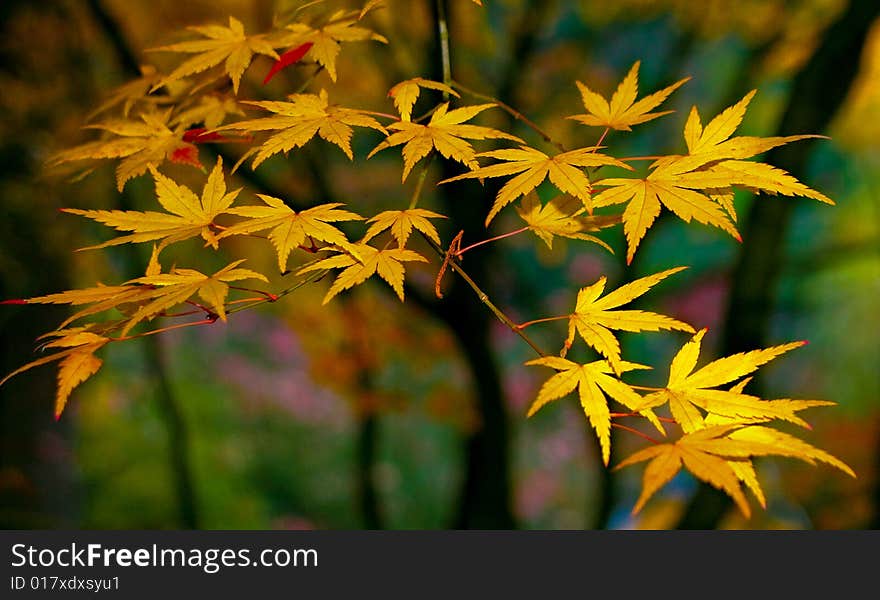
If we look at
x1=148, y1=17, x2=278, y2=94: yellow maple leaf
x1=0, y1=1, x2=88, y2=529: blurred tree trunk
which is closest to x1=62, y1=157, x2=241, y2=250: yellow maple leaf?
x1=148, y1=17, x2=278, y2=94: yellow maple leaf

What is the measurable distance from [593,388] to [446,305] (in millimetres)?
1669

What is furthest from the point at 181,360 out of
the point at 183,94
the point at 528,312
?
the point at 183,94

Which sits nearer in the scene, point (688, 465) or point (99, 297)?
point (688, 465)

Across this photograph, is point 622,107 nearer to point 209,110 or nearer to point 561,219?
point 561,219

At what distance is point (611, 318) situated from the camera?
2.39 feet

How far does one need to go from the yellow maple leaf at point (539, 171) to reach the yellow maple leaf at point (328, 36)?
245 mm

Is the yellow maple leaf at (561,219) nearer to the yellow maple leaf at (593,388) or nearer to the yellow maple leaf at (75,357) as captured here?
the yellow maple leaf at (593,388)

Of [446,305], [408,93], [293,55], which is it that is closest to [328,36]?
[293,55]

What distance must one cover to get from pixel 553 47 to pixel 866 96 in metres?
1.34

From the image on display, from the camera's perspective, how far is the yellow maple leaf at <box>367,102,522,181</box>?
2.36 ft

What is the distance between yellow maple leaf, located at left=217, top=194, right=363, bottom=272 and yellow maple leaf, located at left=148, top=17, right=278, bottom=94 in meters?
0.20

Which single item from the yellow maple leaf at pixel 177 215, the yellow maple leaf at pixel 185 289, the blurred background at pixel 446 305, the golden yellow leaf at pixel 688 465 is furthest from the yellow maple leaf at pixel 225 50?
the blurred background at pixel 446 305

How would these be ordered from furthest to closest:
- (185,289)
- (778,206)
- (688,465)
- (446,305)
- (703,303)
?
(703,303), (446,305), (778,206), (185,289), (688,465)

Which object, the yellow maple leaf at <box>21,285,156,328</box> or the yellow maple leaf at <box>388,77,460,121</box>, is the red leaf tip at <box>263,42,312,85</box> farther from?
the yellow maple leaf at <box>21,285,156,328</box>
